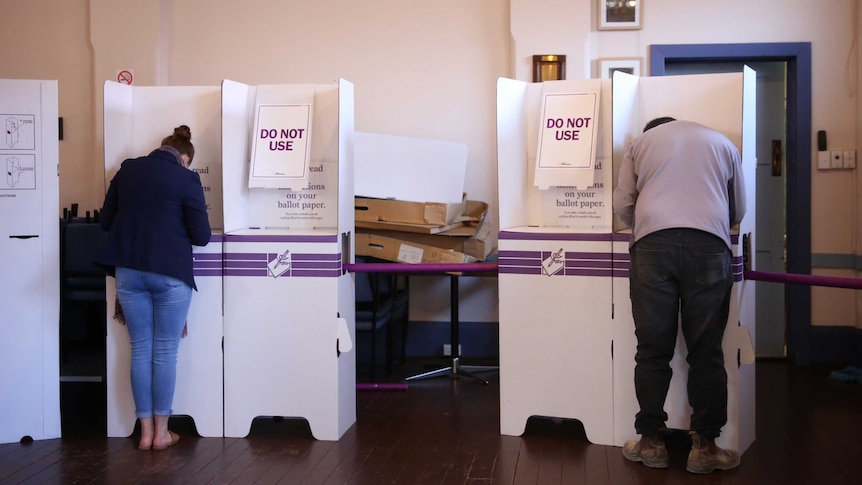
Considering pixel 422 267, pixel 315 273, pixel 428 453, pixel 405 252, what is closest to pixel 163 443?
pixel 315 273

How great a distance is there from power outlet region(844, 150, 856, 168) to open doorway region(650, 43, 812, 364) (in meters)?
0.23

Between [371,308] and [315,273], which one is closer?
[315,273]

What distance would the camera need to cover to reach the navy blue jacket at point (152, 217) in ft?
12.9

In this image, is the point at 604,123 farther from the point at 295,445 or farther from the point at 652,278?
the point at 295,445

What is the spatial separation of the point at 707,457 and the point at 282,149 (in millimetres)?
2481

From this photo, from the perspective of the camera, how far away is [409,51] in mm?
6164

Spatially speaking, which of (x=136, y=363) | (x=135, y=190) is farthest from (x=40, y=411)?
(x=135, y=190)

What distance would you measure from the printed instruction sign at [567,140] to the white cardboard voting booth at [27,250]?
2.39 metres

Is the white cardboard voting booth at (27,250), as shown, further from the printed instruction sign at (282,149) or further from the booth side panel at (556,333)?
the booth side panel at (556,333)

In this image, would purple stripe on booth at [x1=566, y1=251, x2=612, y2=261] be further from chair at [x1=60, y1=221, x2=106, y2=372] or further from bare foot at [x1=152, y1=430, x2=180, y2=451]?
chair at [x1=60, y1=221, x2=106, y2=372]

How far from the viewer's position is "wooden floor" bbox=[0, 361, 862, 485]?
3666 mm

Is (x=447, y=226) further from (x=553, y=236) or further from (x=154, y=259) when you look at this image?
(x=154, y=259)

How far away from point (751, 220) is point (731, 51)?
210 centimetres

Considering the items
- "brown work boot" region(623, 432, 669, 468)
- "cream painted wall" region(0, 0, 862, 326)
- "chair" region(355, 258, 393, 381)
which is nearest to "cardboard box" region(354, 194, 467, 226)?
"chair" region(355, 258, 393, 381)
